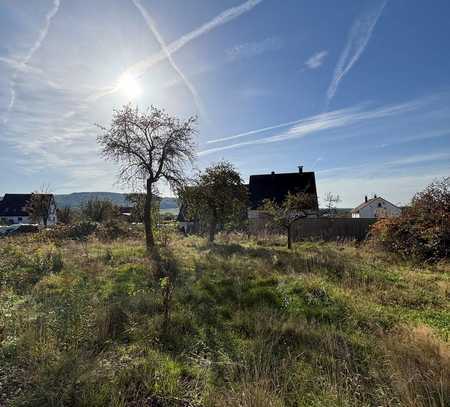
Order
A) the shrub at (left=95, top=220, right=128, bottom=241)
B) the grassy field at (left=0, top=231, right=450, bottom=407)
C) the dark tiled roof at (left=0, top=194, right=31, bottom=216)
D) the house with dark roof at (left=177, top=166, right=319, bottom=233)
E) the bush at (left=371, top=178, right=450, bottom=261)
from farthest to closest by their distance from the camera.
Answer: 1. the dark tiled roof at (left=0, top=194, right=31, bottom=216)
2. the house with dark roof at (left=177, top=166, right=319, bottom=233)
3. the shrub at (left=95, top=220, right=128, bottom=241)
4. the bush at (left=371, top=178, right=450, bottom=261)
5. the grassy field at (left=0, top=231, right=450, bottom=407)

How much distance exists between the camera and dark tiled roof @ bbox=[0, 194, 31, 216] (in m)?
57.5

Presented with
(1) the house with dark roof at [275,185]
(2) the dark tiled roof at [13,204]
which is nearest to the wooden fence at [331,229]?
(1) the house with dark roof at [275,185]

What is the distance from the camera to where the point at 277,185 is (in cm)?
3180

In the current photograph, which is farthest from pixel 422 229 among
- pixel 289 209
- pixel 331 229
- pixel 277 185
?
pixel 277 185

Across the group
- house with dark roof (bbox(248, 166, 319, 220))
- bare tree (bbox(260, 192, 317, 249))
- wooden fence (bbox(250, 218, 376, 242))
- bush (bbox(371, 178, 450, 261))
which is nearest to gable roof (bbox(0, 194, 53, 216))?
house with dark roof (bbox(248, 166, 319, 220))

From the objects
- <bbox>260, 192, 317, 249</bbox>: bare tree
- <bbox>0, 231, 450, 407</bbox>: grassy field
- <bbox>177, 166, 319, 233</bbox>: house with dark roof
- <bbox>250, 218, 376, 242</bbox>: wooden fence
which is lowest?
<bbox>0, 231, 450, 407</bbox>: grassy field

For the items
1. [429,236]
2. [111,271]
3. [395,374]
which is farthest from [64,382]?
[429,236]

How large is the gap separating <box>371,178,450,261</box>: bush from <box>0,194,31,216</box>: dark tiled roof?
65.0m

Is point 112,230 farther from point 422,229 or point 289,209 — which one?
point 422,229

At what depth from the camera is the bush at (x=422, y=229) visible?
10922 millimetres

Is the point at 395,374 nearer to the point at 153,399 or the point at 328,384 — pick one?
the point at 328,384

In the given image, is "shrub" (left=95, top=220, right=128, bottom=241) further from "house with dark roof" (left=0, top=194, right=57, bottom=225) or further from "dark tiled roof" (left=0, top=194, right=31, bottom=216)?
"dark tiled roof" (left=0, top=194, right=31, bottom=216)

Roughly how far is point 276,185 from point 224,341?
93.8 ft

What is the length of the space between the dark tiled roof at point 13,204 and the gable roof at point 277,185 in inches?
1980
